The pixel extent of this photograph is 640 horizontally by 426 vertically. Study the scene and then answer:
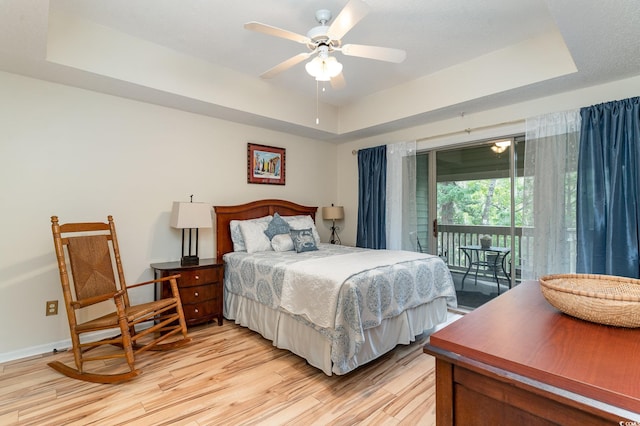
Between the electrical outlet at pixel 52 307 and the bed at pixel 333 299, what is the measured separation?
1517 millimetres

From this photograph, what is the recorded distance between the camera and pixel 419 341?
9.61 feet

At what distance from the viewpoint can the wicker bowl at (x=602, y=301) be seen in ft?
2.83

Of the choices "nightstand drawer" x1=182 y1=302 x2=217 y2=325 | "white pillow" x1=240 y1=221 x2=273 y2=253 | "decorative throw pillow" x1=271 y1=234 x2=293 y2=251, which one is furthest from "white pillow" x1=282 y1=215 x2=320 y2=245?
"nightstand drawer" x1=182 y1=302 x2=217 y2=325

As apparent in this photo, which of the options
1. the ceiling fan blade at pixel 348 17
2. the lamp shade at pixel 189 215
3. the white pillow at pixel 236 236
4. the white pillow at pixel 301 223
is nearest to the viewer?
the ceiling fan blade at pixel 348 17

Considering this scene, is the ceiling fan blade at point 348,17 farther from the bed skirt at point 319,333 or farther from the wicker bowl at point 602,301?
the bed skirt at point 319,333

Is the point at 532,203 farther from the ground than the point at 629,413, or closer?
farther from the ground

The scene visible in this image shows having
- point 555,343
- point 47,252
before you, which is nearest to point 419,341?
point 555,343

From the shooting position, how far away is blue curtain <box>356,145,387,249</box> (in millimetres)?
4438

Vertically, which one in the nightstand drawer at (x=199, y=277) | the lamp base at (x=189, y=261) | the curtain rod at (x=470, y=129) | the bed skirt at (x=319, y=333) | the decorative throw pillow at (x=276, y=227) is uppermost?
the curtain rod at (x=470, y=129)

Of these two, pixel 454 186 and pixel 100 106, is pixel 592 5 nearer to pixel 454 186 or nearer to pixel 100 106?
pixel 454 186

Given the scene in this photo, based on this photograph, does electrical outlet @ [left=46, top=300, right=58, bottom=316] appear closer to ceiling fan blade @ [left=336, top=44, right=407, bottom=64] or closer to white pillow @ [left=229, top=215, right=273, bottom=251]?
white pillow @ [left=229, top=215, right=273, bottom=251]

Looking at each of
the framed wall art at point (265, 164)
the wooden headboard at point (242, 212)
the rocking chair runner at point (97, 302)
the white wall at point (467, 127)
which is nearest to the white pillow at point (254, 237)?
the wooden headboard at point (242, 212)

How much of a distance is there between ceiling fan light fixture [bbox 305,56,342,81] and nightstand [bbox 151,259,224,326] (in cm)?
217

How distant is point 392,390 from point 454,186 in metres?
2.69
